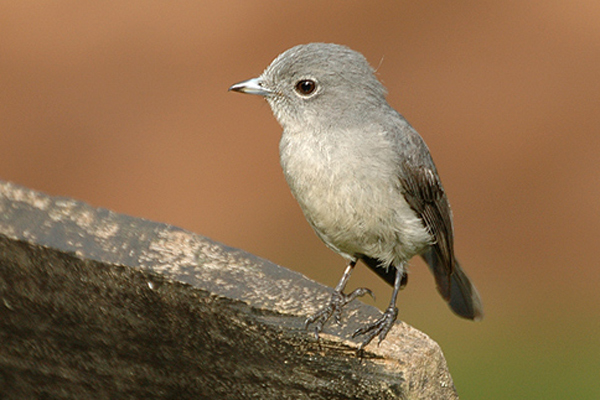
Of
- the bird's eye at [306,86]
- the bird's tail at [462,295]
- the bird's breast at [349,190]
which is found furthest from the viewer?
the bird's tail at [462,295]

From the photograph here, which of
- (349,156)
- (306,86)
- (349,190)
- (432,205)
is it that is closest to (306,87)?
(306,86)

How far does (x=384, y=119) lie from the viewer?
339 cm

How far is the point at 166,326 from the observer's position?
2.51 metres

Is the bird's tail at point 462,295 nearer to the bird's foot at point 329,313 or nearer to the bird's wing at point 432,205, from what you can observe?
the bird's wing at point 432,205

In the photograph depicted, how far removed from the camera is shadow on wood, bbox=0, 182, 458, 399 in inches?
93.1

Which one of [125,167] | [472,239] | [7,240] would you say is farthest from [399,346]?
[125,167]

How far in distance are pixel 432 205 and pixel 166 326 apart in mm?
1462

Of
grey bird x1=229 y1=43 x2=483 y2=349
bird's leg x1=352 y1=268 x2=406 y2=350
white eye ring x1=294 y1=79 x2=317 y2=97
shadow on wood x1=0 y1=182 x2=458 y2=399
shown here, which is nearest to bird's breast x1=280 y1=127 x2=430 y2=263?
grey bird x1=229 y1=43 x2=483 y2=349

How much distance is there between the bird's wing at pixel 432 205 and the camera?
3463 millimetres

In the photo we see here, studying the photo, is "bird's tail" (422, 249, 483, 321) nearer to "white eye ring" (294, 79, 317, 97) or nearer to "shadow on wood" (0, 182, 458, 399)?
"white eye ring" (294, 79, 317, 97)

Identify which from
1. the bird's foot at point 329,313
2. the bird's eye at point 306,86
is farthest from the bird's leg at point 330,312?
the bird's eye at point 306,86

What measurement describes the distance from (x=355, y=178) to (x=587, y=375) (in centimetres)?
264

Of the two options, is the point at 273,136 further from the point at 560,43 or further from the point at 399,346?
the point at 399,346

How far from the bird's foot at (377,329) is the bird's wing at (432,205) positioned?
99 cm
